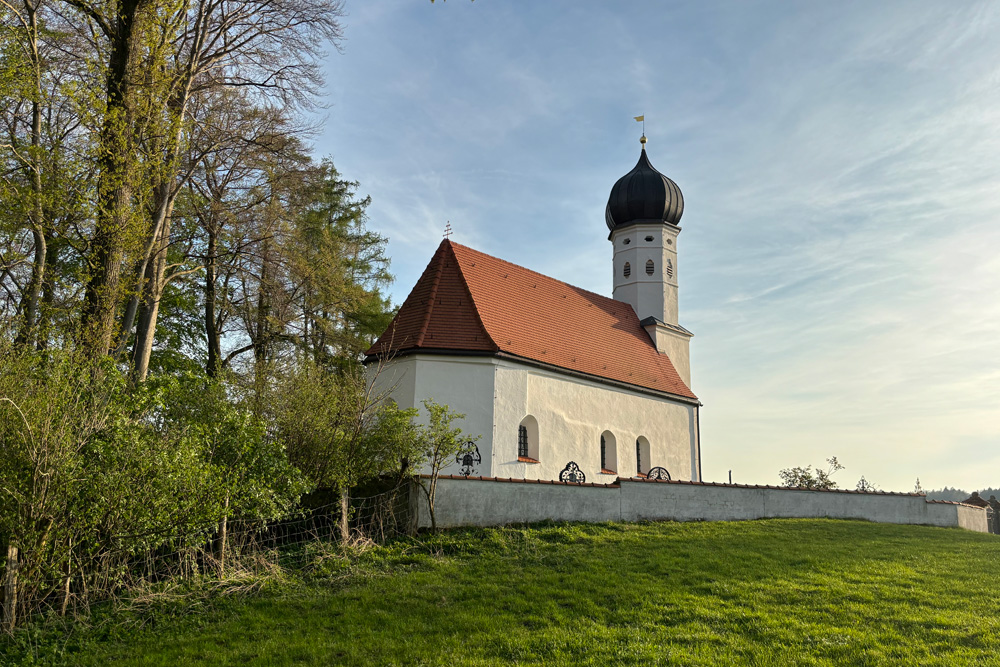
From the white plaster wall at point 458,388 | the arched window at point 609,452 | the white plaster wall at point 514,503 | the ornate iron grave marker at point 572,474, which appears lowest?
the white plaster wall at point 514,503

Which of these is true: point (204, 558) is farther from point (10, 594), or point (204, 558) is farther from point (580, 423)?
point (580, 423)

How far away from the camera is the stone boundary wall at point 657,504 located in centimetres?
1247

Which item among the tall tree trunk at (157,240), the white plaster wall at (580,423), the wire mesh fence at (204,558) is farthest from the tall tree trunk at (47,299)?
the white plaster wall at (580,423)

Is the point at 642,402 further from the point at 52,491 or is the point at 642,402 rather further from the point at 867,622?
the point at 52,491

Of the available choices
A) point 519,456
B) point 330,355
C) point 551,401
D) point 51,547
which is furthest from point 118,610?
point 330,355

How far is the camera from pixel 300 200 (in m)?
18.2

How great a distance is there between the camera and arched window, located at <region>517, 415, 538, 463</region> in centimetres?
1875

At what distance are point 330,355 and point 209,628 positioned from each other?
14448 millimetres

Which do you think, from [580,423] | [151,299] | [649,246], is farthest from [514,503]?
[649,246]

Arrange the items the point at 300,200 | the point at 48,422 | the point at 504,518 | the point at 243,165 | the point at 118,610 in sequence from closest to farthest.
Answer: the point at 48,422 → the point at 118,610 → the point at 504,518 → the point at 243,165 → the point at 300,200

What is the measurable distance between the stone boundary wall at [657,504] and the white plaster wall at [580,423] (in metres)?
4.04

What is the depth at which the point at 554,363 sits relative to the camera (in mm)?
19656

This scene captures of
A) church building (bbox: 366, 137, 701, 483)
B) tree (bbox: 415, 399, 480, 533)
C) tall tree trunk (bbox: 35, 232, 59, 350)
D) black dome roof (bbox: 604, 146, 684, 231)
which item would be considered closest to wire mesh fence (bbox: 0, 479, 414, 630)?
tree (bbox: 415, 399, 480, 533)

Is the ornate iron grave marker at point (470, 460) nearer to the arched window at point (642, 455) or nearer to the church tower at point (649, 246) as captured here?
the arched window at point (642, 455)
